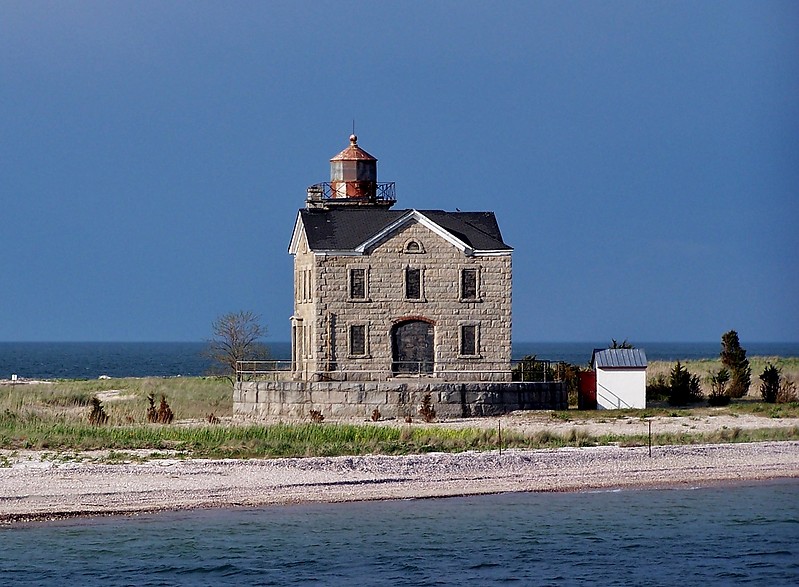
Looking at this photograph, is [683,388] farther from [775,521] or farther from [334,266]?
[775,521]

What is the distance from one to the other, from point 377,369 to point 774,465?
15.2 m

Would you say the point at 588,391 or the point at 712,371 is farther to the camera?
the point at 712,371

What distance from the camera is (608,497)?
25.6m

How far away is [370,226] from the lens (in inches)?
1679

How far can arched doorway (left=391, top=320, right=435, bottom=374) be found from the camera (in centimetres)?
4162

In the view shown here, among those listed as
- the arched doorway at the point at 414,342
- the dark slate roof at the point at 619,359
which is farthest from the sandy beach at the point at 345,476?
the arched doorway at the point at 414,342

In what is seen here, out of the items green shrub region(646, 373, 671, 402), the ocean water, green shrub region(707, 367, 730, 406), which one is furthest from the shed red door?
the ocean water

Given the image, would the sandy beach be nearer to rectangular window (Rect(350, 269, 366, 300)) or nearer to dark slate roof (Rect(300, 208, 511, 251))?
rectangular window (Rect(350, 269, 366, 300))

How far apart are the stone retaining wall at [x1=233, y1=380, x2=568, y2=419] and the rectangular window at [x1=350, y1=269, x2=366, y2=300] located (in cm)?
315

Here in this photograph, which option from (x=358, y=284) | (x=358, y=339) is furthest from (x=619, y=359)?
(x=358, y=284)

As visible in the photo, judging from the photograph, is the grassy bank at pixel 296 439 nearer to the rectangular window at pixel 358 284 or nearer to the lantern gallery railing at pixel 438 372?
the lantern gallery railing at pixel 438 372

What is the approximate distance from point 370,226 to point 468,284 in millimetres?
3654

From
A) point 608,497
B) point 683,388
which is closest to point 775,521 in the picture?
point 608,497

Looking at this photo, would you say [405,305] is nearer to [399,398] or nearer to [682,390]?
[399,398]
